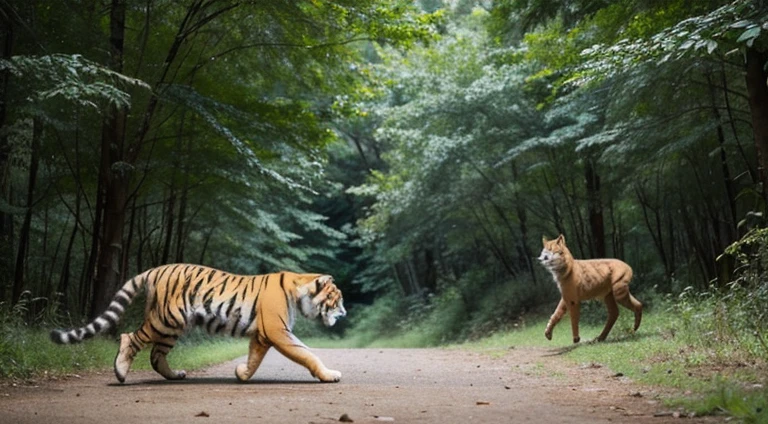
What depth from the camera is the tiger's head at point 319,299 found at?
29.1 feet

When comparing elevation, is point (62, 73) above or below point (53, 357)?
above

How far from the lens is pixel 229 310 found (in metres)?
8.69

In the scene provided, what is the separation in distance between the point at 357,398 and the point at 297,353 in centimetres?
191

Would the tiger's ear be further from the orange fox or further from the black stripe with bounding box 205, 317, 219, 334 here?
the orange fox

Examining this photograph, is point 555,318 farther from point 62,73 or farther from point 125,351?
point 62,73

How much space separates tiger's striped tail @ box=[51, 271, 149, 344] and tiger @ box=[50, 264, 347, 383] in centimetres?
1

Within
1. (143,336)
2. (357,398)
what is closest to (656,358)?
(357,398)

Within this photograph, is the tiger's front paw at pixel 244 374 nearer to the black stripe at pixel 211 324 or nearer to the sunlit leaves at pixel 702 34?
the black stripe at pixel 211 324

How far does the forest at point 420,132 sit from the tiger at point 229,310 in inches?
88.7

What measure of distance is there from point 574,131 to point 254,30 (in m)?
7.58

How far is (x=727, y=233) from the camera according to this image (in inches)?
647

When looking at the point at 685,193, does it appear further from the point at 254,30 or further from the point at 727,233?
the point at 254,30

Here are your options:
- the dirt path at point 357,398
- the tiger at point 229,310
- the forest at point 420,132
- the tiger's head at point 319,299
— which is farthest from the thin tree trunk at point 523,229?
the tiger at point 229,310

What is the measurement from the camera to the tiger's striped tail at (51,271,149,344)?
794 cm
